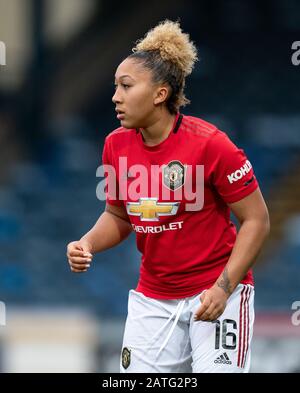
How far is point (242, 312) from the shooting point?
4.18m

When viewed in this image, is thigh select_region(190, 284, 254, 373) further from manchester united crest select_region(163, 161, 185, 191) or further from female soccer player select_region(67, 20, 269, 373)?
manchester united crest select_region(163, 161, 185, 191)

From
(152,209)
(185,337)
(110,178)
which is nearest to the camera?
(152,209)

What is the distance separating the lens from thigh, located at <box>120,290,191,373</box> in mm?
4230

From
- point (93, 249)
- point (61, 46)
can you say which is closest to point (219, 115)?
point (61, 46)

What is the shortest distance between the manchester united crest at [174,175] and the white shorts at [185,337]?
45 cm

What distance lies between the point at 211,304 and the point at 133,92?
888 mm

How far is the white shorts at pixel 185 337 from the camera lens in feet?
13.5

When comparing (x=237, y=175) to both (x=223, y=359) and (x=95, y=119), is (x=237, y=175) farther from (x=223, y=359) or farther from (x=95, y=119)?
(x=95, y=119)

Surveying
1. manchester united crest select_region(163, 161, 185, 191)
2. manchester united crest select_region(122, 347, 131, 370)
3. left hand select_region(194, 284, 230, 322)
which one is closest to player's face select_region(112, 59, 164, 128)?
manchester united crest select_region(163, 161, 185, 191)

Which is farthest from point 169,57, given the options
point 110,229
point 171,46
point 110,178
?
point 110,229

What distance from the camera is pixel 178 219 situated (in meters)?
4.12

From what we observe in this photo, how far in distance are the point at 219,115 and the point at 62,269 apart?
7.82ft

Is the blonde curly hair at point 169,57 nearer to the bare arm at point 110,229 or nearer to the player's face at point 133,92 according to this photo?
the player's face at point 133,92
